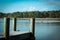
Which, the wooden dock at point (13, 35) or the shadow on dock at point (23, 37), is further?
the shadow on dock at point (23, 37)

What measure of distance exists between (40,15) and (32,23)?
877cm

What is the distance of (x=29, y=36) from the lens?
3.59m

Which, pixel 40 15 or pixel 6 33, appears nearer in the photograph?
pixel 6 33

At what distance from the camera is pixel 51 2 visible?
732 inches

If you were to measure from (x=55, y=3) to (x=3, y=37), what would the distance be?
15762 mm

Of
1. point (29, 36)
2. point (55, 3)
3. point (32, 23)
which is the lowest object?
point (29, 36)

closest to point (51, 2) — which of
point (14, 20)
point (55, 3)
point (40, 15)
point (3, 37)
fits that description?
point (55, 3)

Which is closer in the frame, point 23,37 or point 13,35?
point 13,35

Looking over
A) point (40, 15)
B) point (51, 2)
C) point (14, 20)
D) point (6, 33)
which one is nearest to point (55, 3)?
point (51, 2)

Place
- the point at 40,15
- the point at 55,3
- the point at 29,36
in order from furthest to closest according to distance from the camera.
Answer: the point at 55,3 < the point at 40,15 < the point at 29,36

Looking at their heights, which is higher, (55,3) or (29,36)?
(55,3)

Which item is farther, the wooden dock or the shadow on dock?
the shadow on dock

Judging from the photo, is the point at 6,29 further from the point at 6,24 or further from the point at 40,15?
the point at 40,15

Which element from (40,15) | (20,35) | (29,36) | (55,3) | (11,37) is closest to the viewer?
(11,37)
